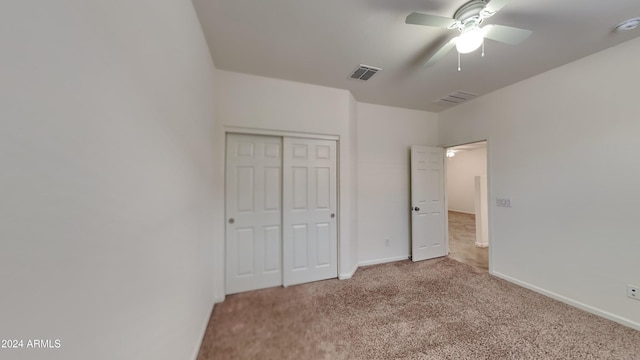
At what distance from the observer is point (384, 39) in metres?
1.98

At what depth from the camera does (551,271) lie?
248 centimetres

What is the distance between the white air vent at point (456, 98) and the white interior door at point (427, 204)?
0.73 metres

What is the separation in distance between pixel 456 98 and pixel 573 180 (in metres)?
1.69

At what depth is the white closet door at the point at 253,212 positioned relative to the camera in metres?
2.60

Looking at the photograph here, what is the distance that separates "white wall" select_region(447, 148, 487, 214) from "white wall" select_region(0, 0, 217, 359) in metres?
8.43

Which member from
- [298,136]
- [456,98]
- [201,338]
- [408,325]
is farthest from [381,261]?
[456,98]

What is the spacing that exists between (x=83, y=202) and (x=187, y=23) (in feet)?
4.76

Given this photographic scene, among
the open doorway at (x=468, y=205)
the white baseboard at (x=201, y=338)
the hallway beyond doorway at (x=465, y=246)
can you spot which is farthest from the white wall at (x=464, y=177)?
the white baseboard at (x=201, y=338)

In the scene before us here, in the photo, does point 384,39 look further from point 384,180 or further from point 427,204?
point 427,204

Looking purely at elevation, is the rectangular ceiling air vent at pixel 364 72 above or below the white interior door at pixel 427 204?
above

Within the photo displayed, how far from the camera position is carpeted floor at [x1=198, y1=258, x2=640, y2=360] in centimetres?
171

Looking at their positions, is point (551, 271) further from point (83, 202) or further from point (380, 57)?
point (83, 202)

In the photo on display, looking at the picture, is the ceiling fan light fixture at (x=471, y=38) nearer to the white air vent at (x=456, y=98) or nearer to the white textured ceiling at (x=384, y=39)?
the white textured ceiling at (x=384, y=39)

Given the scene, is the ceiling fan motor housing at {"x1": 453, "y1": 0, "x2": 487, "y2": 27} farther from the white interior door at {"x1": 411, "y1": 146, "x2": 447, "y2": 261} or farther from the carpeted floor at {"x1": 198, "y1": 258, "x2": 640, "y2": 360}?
the carpeted floor at {"x1": 198, "y1": 258, "x2": 640, "y2": 360}
